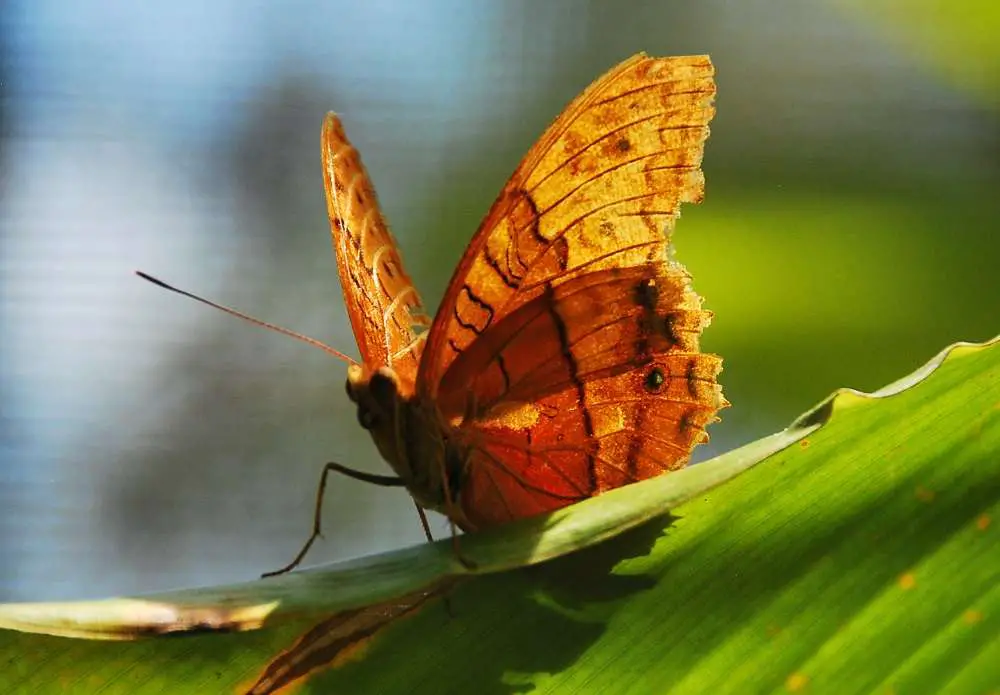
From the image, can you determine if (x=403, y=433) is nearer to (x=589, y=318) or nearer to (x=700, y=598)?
(x=589, y=318)

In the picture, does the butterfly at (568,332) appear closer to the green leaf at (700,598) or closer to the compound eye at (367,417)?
the compound eye at (367,417)

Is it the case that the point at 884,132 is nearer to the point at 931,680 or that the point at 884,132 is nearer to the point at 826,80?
the point at 826,80

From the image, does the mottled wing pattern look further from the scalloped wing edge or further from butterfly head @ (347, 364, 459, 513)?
the scalloped wing edge

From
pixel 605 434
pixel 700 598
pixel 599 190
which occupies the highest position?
pixel 599 190

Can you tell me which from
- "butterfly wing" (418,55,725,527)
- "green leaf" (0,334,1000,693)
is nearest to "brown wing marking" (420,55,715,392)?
"butterfly wing" (418,55,725,527)

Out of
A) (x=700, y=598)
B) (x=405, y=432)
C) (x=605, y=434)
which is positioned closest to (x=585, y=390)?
(x=605, y=434)

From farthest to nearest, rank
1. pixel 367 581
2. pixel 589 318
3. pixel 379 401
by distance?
pixel 589 318
pixel 379 401
pixel 367 581

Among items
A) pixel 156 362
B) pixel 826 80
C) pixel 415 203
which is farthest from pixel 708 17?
pixel 156 362
